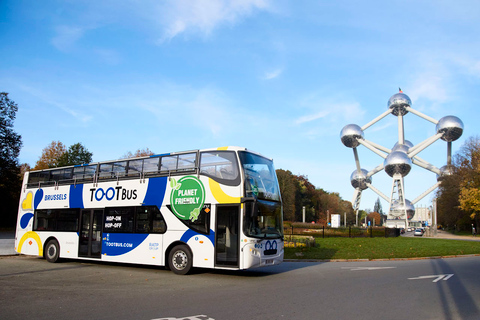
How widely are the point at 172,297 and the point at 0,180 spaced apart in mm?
45045

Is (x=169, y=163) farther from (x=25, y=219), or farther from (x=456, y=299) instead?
(x=456, y=299)

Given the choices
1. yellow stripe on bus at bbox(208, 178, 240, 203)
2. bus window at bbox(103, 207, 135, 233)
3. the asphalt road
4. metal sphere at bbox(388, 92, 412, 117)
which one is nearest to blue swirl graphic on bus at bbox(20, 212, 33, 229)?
the asphalt road

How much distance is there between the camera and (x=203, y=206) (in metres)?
11.7

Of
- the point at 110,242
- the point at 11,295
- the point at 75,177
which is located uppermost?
the point at 75,177

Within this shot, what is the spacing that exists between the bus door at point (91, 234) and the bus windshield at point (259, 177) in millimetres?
6359

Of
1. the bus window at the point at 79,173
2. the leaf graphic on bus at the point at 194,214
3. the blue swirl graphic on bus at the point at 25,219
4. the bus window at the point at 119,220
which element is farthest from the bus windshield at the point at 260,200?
the blue swirl graphic on bus at the point at 25,219

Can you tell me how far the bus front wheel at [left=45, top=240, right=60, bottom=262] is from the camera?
15.2m

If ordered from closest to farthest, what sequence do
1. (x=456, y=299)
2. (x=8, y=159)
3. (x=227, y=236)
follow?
(x=456, y=299), (x=227, y=236), (x=8, y=159)

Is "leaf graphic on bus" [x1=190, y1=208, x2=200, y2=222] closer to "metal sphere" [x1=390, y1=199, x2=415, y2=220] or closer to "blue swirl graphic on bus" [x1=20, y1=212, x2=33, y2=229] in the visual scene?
"blue swirl graphic on bus" [x1=20, y1=212, x2=33, y2=229]

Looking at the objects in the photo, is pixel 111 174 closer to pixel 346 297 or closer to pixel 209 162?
pixel 209 162

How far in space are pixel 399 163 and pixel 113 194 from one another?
67106 mm

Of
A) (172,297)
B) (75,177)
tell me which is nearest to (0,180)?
(75,177)

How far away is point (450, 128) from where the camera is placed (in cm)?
6956

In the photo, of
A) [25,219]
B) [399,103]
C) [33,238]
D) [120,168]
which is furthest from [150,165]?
[399,103]
